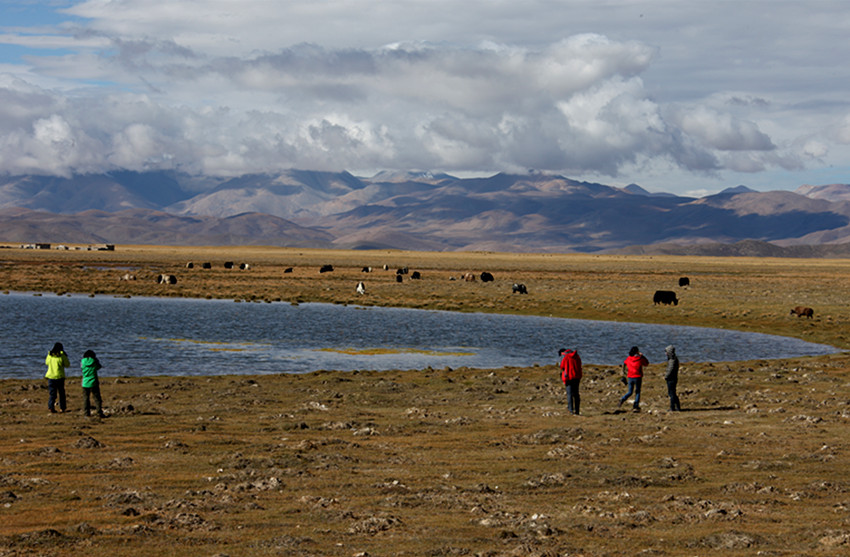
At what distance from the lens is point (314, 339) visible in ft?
153

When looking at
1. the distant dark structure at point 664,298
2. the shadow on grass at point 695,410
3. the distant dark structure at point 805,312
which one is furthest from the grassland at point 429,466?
the distant dark structure at point 664,298

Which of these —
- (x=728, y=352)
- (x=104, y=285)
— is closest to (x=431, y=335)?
(x=728, y=352)

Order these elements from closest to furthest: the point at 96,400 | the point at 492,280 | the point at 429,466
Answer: the point at 429,466
the point at 96,400
the point at 492,280

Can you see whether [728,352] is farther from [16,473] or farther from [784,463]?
[16,473]

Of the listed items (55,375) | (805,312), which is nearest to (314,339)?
(55,375)

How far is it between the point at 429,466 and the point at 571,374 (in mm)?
7675

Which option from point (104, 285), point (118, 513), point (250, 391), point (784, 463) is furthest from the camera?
point (104, 285)

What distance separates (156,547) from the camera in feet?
41.0

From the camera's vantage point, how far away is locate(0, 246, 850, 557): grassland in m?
13.0

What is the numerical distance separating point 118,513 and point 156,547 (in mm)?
1858

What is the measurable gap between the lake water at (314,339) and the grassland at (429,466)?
14.4 feet

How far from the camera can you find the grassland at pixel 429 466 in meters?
13.0

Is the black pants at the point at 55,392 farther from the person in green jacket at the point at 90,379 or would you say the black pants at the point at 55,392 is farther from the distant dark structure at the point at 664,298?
the distant dark structure at the point at 664,298

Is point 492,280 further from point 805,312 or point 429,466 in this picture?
point 429,466
